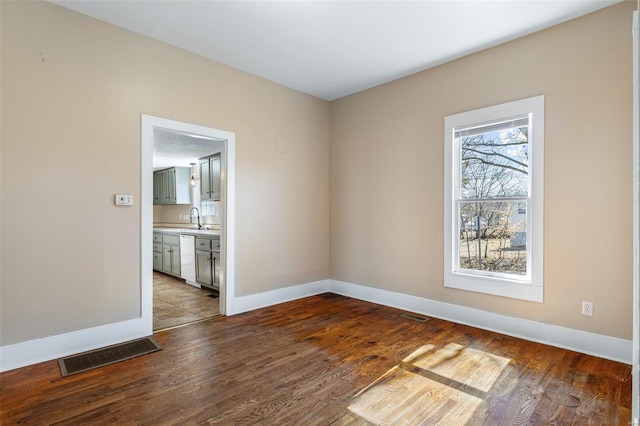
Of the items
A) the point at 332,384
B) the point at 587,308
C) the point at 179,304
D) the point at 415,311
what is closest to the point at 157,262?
the point at 179,304

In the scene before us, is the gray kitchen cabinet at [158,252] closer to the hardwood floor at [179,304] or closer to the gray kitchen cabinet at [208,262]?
the hardwood floor at [179,304]

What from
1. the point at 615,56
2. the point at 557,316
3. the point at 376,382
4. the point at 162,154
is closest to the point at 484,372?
the point at 376,382

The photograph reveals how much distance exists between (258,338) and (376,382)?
1.30m

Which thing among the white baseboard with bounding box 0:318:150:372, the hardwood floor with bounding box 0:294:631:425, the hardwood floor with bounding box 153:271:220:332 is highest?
the white baseboard with bounding box 0:318:150:372

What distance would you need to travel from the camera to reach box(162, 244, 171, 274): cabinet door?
6.30 metres

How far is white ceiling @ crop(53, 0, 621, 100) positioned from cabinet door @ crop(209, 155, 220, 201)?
2.19 metres

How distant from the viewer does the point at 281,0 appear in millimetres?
2656

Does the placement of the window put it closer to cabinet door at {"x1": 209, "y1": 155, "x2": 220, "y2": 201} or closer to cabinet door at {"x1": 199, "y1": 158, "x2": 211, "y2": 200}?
cabinet door at {"x1": 209, "y1": 155, "x2": 220, "y2": 201}

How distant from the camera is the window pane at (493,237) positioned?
10.8 ft

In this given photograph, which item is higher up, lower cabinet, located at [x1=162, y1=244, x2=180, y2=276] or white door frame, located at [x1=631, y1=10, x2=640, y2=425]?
white door frame, located at [x1=631, y1=10, x2=640, y2=425]

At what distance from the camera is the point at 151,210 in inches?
128

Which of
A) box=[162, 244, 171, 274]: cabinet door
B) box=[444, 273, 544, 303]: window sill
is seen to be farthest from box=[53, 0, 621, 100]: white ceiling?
box=[162, 244, 171, 274]: cabinet door

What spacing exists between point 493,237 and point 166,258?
5.68m

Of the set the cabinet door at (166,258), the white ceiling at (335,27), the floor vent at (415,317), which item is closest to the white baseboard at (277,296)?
the floor vent at (415,317)
